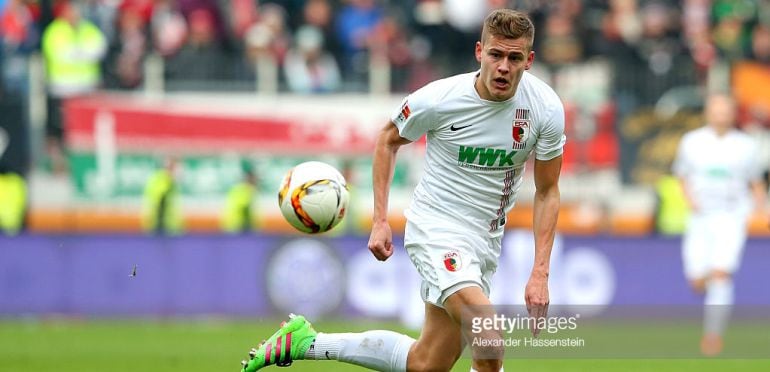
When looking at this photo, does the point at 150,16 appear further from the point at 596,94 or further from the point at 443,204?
the point at 443,204

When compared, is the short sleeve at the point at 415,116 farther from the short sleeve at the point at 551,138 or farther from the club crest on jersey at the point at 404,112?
the short sleeve at the point at 551,138

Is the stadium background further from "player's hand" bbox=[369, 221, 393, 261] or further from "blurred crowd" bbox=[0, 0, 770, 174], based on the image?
"player's hand" bbox=[369, 221, 393, 261]

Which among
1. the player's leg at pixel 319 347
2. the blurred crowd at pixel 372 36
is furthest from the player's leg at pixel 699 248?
the player's leg at pixel 319 347

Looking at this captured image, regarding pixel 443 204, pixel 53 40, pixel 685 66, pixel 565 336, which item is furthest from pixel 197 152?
pixel 443 204

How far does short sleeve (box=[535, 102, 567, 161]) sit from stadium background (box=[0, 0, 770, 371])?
8703mm

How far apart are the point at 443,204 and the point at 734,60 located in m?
13.3

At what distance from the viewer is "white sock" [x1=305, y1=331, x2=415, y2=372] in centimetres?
847

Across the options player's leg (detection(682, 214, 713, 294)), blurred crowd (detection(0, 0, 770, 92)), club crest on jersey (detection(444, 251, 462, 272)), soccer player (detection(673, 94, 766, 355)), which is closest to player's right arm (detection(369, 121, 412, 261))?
club crest on jersey (detection(444, 251, 462, 272))

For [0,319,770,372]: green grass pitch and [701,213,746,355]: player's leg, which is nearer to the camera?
[0,319,770,372]: green grass pitch

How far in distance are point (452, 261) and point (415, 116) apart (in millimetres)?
846

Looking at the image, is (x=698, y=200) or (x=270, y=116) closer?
(x=698, y=200)

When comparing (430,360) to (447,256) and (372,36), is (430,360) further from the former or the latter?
(372,36)

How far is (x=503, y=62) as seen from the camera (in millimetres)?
7809

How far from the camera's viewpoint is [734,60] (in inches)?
814
